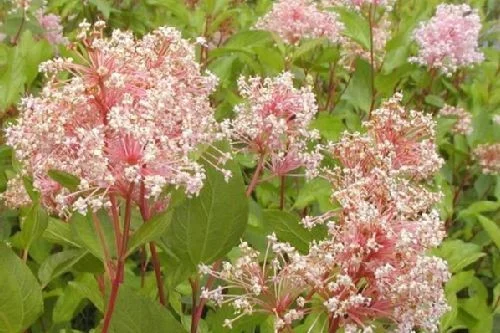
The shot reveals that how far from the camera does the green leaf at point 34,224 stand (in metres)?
1.45

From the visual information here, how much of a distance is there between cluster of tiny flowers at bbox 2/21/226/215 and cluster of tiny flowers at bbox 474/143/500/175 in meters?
1.59

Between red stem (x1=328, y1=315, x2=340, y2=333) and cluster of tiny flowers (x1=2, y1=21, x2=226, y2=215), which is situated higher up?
cluster of tiny flowers (x1=2, y1=21, x2=226, y2=215)

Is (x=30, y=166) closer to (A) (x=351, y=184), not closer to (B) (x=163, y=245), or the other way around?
(B) (x=163, y=245)

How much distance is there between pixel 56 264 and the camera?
159 centimetres

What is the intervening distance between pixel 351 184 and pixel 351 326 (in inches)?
10.7

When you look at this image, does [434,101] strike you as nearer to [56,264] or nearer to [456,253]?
[456,253]

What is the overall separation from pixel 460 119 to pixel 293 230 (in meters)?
1.45

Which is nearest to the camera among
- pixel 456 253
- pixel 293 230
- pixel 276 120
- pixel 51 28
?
pixel 276 120

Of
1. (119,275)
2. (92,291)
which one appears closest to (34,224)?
(92,291)

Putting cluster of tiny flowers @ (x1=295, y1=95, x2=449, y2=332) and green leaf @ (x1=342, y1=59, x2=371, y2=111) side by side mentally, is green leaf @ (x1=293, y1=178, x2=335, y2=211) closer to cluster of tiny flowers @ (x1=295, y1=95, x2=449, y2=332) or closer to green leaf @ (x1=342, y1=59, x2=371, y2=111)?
green leaf @ (x1=342, y1=59, x2=371, y2=111)

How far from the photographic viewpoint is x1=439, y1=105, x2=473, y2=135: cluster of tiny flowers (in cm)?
280

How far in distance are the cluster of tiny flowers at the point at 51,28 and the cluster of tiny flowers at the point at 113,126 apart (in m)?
1.93

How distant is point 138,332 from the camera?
1266 millimetres

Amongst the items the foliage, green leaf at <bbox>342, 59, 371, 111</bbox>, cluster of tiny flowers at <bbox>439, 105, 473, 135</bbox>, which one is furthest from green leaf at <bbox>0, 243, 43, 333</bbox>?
cluster of tiny flowers at <bbox>439, 105, 473, 135</bbox>
